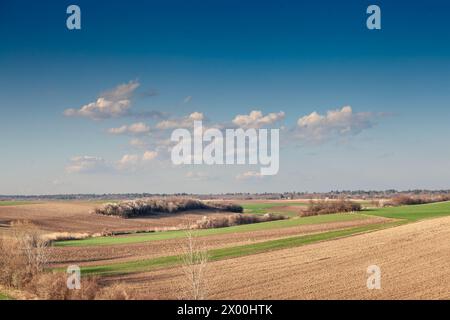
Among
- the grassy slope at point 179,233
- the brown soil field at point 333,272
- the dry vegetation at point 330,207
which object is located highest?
the dry vegetation at point 330,207

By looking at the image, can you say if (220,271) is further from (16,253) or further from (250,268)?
(16,253)

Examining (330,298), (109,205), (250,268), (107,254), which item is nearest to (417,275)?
(330,298)

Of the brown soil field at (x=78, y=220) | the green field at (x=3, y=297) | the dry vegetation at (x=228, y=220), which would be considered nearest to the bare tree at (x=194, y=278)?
the green field at (x=3, y=297)

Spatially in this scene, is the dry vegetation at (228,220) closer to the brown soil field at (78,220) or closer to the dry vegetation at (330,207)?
the brown soil field at (78,220)

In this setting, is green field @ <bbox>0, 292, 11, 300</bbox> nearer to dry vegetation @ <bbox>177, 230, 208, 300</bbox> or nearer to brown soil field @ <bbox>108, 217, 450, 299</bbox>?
brown soil field @ <bbox>108, 217, 450, 299</bbox>

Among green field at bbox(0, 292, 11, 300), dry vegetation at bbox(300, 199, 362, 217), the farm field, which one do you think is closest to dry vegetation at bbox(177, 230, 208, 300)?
the farm field

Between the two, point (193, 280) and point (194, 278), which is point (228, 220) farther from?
point (193, 280)
